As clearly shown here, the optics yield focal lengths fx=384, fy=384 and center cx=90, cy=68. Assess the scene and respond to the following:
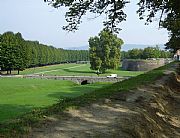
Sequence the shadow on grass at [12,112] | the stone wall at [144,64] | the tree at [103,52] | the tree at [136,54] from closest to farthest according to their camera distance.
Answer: the shadow on grass at [12,112]
the tree at [103,52]
the stone wall at [144,64]
the tree at [136,54]

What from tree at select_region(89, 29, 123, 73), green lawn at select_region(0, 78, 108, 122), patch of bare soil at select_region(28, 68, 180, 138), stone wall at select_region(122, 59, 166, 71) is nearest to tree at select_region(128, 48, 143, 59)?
stone wall at select_region(122, 59, 166, 71)

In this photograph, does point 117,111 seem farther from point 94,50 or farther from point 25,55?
point 25,55

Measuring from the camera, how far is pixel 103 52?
353ft

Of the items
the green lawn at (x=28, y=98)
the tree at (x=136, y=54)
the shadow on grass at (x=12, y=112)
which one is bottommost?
the green lawn at (x=28, y=98)

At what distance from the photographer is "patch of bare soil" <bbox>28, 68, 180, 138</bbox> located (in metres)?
8.65

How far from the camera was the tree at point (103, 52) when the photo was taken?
105938 millimetres

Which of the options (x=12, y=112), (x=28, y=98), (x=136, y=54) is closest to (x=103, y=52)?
(x=136, y=54)

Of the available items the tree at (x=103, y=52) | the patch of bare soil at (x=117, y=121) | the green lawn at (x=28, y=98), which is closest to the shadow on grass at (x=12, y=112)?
the green lawn at (x=28, y=98)

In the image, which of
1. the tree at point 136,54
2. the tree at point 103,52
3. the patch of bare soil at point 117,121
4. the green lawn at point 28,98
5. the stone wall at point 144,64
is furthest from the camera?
the tree at point 136,54

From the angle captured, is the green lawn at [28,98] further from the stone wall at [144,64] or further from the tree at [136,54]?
the tree at [136,54]

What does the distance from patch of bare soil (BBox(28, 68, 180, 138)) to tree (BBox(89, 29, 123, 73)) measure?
9017cm

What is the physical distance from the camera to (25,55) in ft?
366

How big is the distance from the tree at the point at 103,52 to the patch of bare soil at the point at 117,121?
90172 millimetres

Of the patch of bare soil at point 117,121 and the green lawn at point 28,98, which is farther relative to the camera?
the green lawn at point 28,98
